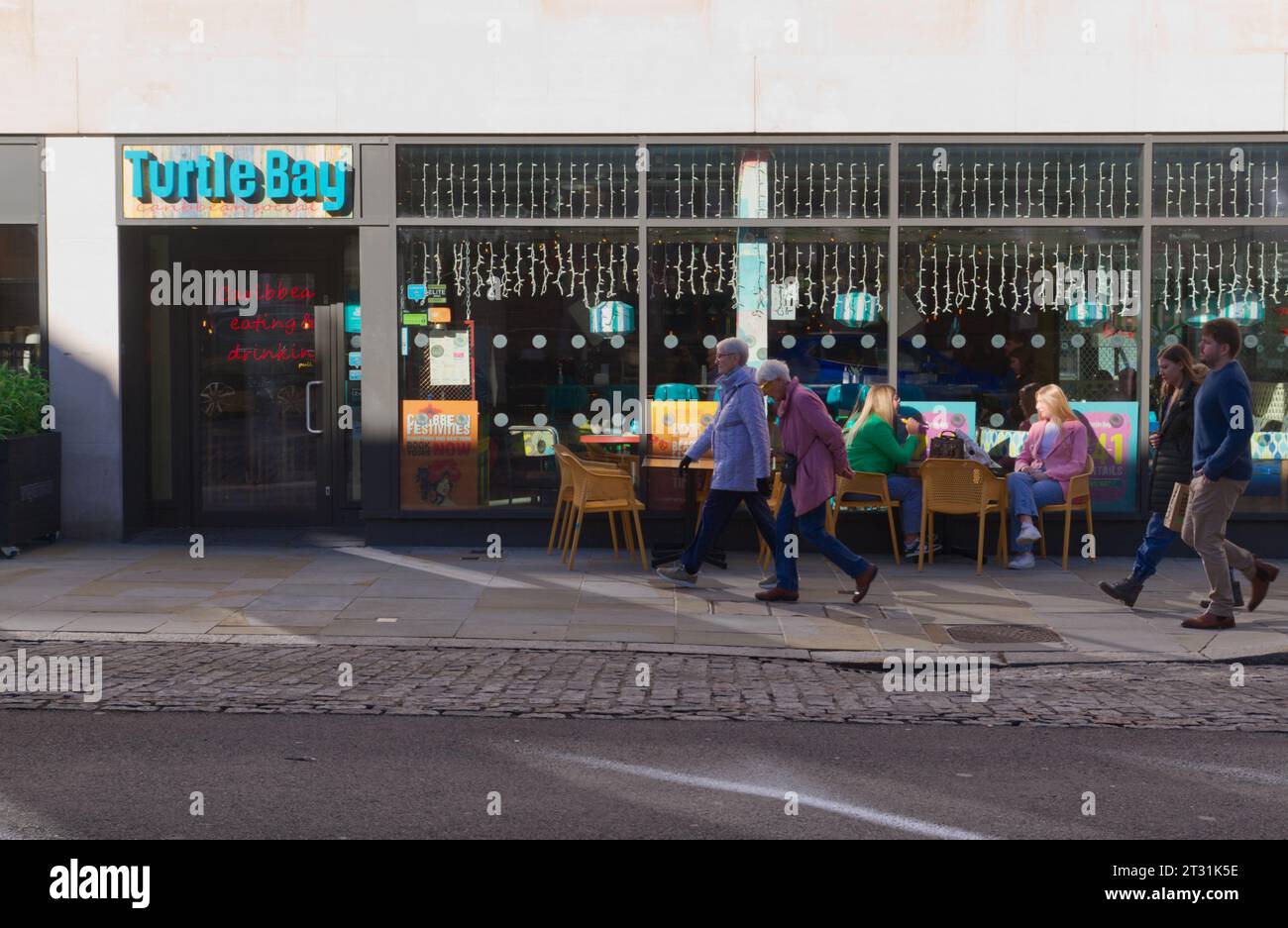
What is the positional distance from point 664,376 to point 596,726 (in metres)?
6.43

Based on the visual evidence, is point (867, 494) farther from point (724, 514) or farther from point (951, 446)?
point (724, 514)

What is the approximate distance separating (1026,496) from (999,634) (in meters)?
2.85

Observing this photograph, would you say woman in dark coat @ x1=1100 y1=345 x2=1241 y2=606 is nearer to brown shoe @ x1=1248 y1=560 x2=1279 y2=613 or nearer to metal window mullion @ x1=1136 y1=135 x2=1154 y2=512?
brown shoe @ x1=1248 y1=560 x2=1279 y2=613

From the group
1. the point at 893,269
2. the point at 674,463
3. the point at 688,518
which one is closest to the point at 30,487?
the point at 674,463

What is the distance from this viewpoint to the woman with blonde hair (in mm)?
11977

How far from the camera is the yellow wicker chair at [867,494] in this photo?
11977 mm

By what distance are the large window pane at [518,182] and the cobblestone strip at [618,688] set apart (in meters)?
5.22

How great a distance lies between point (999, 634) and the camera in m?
9.33

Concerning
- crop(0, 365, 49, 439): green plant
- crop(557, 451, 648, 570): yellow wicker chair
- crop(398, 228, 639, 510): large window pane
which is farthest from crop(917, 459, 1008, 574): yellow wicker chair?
crop(0, 365, 49, 439): green plant

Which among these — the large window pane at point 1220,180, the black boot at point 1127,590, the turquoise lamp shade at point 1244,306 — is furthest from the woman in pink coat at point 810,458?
the turquoise lamp shade at point 1244,306
